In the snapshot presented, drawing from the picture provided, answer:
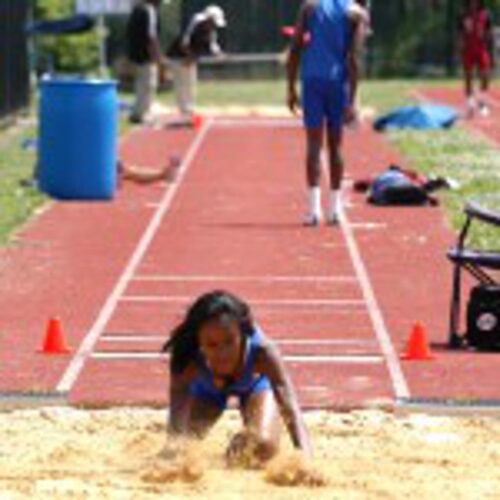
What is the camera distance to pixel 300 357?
13.0m

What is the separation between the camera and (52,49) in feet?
161

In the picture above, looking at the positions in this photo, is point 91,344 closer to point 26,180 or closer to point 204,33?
point 26,180

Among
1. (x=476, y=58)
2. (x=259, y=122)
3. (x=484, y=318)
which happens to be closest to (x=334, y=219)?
(x=484, y=318)

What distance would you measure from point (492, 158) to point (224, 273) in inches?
478

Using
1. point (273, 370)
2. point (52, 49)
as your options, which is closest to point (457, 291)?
point (273, 370)

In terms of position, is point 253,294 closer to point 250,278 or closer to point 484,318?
point 250,278

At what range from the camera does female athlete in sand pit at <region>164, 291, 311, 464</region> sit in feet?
31.1

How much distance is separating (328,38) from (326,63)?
22 cm

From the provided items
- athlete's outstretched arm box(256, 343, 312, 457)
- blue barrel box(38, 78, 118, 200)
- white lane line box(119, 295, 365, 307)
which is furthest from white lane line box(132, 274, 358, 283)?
athlete's outstretched arm box(256, 343, 312, 457)

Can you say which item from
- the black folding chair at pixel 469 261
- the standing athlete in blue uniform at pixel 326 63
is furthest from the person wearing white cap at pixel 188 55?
the black folding chair at pixel 469 261

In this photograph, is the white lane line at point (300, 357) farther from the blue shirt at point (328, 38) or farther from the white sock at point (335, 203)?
the white sock at point (335, 203)

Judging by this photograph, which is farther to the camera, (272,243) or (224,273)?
(272,243)

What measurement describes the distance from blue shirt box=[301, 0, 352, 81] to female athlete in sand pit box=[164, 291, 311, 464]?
9752 millimetres

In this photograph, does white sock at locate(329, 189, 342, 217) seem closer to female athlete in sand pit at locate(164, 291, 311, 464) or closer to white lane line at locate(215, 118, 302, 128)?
female athlete in sand pit at locate(164, 291, 311, 464)
